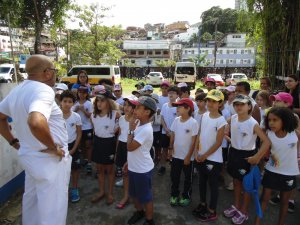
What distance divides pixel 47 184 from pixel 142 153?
1.12 metres

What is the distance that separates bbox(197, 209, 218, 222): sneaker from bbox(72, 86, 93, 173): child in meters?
2.20

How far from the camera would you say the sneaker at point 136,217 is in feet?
10.5

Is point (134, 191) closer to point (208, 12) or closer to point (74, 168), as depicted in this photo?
point (74, 168)

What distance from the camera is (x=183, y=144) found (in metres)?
3.56

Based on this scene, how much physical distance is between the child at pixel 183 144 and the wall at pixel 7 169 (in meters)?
2.32

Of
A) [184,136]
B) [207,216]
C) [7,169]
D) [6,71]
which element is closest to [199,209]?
[207,216]

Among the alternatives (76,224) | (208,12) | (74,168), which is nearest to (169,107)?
(74,168)

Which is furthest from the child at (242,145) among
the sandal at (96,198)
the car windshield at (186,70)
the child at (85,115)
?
the car windshield at (186,70)

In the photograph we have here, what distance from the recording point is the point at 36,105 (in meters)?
2.03

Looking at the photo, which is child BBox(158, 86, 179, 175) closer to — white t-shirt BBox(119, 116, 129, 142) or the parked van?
white t-shirt BBox(119, 116, 129, 142)

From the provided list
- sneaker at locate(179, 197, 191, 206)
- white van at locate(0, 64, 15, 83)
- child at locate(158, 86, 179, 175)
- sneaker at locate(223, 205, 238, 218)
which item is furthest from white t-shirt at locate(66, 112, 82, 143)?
white van at locate(0, 64, 15, 83)

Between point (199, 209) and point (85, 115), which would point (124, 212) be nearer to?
point (199, 209)

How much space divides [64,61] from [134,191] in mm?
23304

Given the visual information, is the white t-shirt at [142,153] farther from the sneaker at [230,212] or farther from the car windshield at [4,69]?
the car windshield at [4,69]
